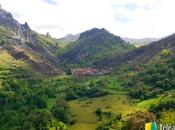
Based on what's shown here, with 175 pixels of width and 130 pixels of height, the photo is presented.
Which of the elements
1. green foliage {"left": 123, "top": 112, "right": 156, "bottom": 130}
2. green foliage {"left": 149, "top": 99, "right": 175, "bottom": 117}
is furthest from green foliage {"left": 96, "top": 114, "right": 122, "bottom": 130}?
green foliage {"left": 123, "top": 112, "right": 156, "bottom": 130}

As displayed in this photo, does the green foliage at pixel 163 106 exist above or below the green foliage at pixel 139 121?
above

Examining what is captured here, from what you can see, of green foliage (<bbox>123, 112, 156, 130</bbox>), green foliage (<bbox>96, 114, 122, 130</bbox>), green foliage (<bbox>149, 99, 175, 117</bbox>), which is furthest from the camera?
green foliage (<bbox>149, 99, 175, 117</bbox>)

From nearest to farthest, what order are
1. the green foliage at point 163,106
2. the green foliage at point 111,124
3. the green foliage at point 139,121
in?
the green foliage at point 139,121 < the green foliage at point 111,124 < the green foliage at point 163,106

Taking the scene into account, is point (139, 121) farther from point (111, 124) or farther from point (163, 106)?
point (111, 124)

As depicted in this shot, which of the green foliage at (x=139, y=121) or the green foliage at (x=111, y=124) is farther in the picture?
the green foliage at (x=111, y=124)

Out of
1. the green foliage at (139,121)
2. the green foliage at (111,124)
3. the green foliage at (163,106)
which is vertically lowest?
the green foliage at (111,124)

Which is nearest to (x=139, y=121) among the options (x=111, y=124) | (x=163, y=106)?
(x=163, y=106)

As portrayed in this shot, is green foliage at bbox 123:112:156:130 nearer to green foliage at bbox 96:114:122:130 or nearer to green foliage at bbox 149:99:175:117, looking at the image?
green foliage at bbox 96:114:122:130

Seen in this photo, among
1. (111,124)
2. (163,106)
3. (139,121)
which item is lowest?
(111,124)

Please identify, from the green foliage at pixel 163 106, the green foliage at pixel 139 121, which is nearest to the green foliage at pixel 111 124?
the green foliage at pixel 163 106

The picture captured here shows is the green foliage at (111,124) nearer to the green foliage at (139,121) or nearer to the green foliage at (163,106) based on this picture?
the green foliage at (163,106)

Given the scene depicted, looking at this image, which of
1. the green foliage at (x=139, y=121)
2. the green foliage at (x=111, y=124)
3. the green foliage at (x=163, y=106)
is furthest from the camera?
the green foliage at (x=163, y=106)

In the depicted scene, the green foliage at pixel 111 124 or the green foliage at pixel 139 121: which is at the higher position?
the green foliage at pixel 139 121

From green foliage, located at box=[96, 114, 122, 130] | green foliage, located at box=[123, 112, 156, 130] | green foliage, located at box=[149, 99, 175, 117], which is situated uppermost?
green foliage, located at box=[149, 99, 175, 117]
